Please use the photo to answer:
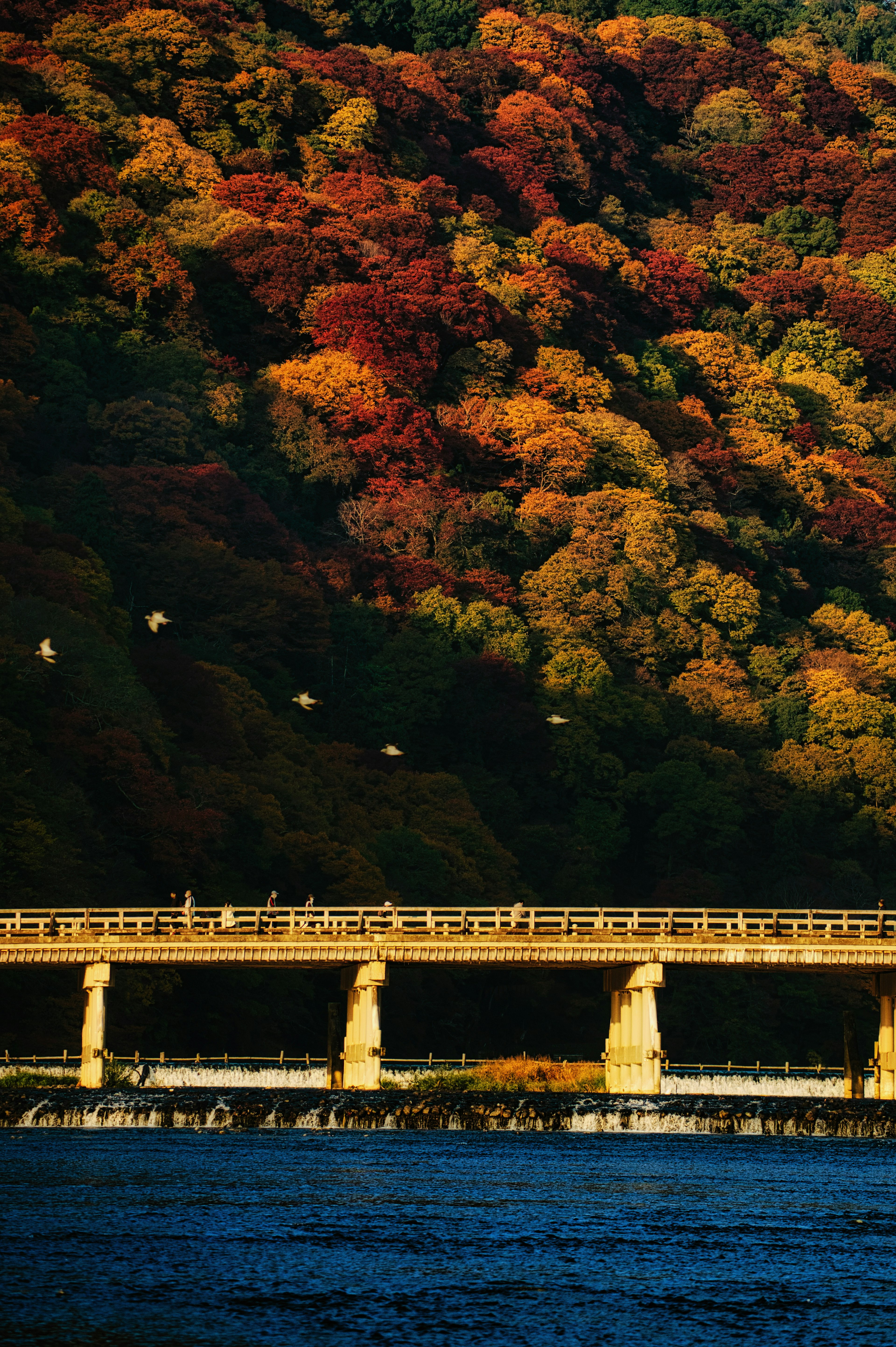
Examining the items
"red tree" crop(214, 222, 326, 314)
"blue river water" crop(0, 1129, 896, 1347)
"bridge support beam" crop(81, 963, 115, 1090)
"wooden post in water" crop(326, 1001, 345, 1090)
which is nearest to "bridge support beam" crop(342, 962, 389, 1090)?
"wooden post in water" crop(326, 1001, 345, 1090)

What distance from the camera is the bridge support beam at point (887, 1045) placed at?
57125 millimetres

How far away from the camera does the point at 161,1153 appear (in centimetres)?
4281

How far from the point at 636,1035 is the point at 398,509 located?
58738mm

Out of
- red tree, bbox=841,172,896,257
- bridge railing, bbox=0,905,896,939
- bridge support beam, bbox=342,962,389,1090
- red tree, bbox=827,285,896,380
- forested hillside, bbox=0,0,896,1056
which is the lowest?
bridge support beam, bbox=342,962,389,1090

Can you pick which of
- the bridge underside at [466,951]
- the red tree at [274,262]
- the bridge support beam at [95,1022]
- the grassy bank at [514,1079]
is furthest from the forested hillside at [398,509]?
the grassy bank at [514,1079]

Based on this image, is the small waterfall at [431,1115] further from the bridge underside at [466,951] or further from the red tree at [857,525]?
the red tree at [857,525]

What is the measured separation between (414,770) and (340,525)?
20.5 meters

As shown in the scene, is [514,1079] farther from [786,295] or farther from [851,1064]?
[786,295]

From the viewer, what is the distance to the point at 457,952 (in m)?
57.0

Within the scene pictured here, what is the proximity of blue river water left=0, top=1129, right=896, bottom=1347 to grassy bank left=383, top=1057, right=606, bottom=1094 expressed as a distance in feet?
48.7

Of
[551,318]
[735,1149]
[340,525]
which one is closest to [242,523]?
[340,525]

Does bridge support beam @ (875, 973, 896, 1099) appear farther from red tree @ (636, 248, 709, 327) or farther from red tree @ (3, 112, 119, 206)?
red tree @ (636, 248, 709, 327)

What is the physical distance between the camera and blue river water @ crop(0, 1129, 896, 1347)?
25078mm

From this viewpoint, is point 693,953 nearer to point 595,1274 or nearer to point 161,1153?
point 161,1153
